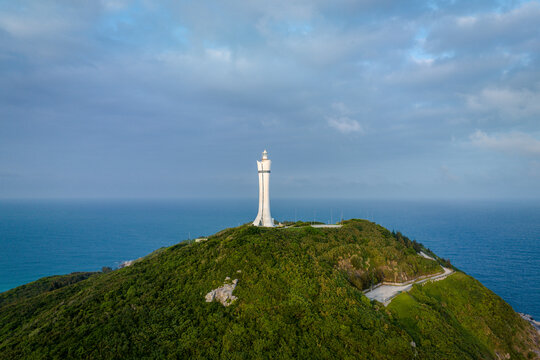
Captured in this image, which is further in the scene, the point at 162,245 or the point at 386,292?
the point at 162,245

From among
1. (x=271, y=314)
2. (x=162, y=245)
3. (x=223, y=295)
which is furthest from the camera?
(x=162, y=245)

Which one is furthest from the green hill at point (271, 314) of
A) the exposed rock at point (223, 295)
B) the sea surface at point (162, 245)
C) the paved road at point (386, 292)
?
the sea surface at point (162, 245)

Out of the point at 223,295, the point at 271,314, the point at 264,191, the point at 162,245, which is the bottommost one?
the point at 162,245

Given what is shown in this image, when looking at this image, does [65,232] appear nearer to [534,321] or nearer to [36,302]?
[36,302]

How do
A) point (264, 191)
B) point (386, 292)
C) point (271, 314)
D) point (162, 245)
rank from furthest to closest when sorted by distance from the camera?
point (162, 245) < point (264, 191) < point (386, 292) < point (271, 314)

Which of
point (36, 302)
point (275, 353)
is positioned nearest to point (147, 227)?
point (36, 302)

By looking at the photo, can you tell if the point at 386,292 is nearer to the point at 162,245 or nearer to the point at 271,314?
the point at 271,314

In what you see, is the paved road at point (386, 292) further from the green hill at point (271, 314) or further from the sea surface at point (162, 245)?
the sea surface at point (162, 245)

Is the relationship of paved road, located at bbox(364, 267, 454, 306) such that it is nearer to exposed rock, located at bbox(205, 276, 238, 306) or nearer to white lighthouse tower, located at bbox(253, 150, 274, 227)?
exposed rock, located at bbox(205, 276, 238, 306)

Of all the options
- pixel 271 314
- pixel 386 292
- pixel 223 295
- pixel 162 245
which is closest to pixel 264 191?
pixel 386 292
